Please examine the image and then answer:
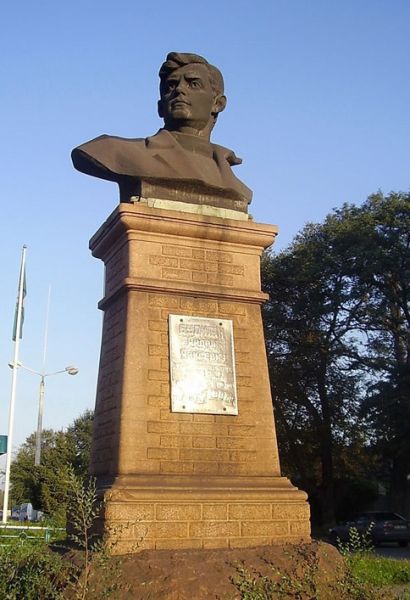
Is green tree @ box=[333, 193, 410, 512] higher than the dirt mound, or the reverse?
green tree @ box=[333, 193, 410, 512]

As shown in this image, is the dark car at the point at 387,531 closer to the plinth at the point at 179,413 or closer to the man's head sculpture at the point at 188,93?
the plinth at the point at 179,413

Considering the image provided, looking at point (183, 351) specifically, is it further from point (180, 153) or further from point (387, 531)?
point (387, 531)

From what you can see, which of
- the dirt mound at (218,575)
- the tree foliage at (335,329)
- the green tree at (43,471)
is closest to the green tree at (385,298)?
the tree foliage at (335,329)

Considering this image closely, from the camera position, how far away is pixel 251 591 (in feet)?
17.6

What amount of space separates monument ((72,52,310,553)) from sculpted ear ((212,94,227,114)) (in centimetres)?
13

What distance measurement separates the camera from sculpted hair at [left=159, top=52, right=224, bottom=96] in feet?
27.9

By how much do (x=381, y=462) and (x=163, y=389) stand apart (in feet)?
77.0

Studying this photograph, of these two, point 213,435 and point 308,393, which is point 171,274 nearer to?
point 213,435

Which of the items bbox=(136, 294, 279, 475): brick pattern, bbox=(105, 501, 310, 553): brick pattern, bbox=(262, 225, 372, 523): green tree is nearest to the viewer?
bbox=(105, 501, 310, 553): brick pattern

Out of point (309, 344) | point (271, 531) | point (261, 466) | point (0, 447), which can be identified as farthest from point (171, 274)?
point (309, 344)

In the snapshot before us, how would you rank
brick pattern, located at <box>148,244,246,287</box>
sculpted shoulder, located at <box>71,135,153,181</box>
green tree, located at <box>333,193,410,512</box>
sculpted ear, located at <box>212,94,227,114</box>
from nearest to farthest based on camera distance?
1. brick pattern, located at <box>148,244,246,287</box>
2. sculpted shoulder, located at <box>71,135,153,181</box>
3. sculpted ear, located at <box>212,94,227,114</box>
4. green tree, located at <box>333,193,410,512</box>

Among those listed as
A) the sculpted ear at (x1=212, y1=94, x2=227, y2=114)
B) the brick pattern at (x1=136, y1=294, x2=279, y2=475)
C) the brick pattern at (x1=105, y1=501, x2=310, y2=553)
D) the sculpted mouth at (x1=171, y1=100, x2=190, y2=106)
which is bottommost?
the brick pattern at (x1=105, y1=501, x2=310, y2=553)

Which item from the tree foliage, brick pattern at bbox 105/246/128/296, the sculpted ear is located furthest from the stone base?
the tree foliage

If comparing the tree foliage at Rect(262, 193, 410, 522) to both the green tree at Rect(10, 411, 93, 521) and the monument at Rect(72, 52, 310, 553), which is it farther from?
the monument at Rect(72, 52, 310, 553)
